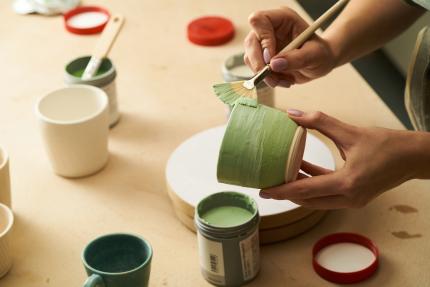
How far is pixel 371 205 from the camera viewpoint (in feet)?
3.68

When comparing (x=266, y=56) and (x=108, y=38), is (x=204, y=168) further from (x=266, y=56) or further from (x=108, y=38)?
(x=108, y=38)

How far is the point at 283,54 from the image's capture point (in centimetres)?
107

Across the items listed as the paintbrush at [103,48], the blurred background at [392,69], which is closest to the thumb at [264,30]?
the paintbrush at [103,48]

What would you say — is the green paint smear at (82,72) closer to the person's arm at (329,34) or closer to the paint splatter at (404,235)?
the person's arm at (329,34)

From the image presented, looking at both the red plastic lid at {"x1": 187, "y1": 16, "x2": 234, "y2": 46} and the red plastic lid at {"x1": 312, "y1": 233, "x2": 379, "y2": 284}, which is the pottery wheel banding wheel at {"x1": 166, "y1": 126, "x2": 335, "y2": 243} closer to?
the red plastic lid at {"x1": 312, "y1": 233, "x2": 379, "y2": 284}

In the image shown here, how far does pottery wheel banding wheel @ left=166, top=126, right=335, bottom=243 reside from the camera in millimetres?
1044

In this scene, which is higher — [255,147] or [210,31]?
[255,147]

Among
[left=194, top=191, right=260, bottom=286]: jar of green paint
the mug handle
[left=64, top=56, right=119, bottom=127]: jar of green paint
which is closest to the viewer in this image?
the mug handle

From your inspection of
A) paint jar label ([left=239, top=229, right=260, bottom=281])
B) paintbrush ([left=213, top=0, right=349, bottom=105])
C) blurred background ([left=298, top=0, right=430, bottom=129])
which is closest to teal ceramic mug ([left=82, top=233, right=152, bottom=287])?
paint jar label ([left=239, top=229, right=260, bottom=281])

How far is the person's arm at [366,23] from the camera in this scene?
1.20 m

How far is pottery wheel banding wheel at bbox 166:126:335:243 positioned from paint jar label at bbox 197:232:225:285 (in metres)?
0.10

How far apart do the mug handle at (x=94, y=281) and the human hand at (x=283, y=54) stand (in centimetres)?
41

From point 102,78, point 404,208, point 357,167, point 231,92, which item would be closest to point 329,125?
point 357,167

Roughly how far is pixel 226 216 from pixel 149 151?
1.05ft
